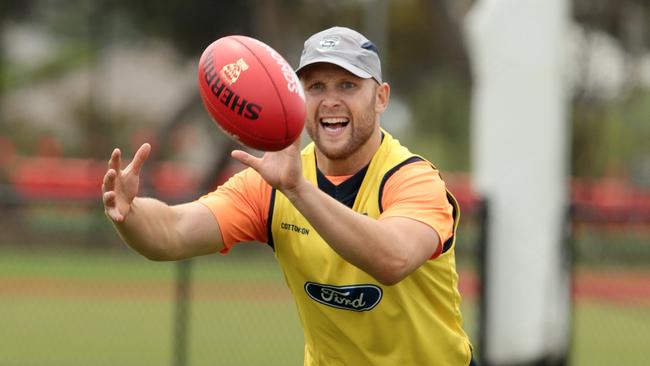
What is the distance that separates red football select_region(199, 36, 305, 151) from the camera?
3969mm

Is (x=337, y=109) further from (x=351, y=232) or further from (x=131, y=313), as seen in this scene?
(x=131, y=313)

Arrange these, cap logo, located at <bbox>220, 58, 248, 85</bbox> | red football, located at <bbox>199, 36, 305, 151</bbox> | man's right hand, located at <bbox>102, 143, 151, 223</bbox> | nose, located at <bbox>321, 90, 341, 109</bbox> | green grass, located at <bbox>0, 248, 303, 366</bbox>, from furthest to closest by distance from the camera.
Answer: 1. green grass, located at <bbox>0, 248, 303, 366</bbox>
2. nose, located at <bbox>321, 90, 341, 109</bbox>
3. man's right hand, located at <bbox>102, 143, 151, 223</bbox>
4. cap logo, located at <bbox>220, 58, 248, 85</bbox>
5. red football, located at <bbox>199, 36, 305, 151</bbox>

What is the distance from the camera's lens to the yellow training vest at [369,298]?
14.7ft

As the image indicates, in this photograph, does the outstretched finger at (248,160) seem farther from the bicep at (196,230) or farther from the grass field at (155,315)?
the grass field at (155,315)

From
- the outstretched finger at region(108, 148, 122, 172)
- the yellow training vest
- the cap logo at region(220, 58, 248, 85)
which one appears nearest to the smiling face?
the yellow training vest

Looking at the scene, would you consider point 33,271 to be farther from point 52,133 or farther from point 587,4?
point 52,133

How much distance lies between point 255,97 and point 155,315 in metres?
9.51

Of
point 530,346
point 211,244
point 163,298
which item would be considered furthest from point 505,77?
point 163,298

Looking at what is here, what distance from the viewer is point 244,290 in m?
15.0

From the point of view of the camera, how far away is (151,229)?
4.39 meters

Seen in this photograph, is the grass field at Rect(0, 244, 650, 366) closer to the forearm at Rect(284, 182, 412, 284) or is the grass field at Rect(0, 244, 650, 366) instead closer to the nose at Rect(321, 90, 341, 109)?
the nose at Rect(321, 90, 341, 109)


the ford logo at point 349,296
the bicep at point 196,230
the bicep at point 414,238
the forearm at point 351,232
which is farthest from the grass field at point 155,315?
the forearm at point 351,232

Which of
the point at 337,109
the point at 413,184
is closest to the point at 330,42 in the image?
the point at 337,109

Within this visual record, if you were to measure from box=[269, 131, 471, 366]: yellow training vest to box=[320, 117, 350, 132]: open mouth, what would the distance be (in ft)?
0.86
